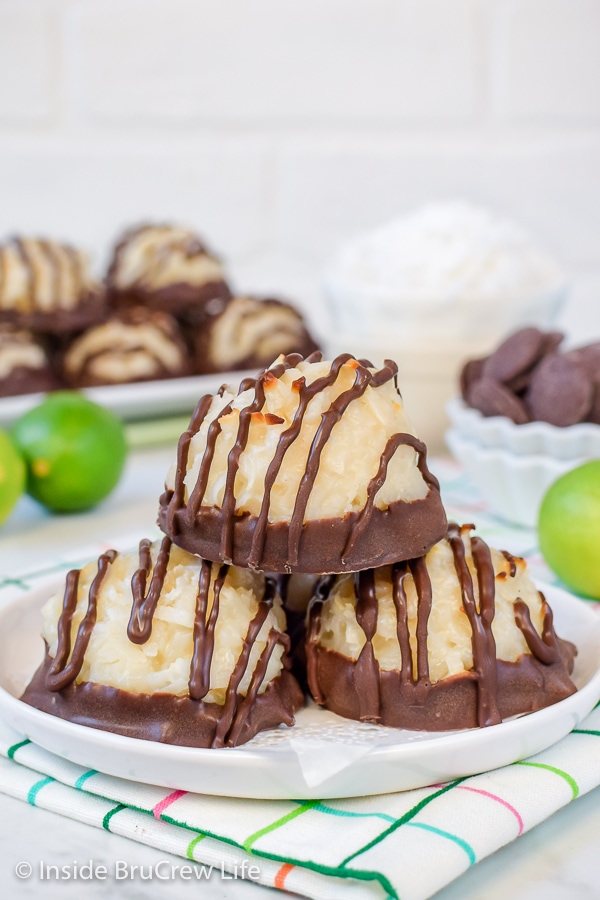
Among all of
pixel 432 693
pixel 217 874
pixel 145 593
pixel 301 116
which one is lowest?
pixel 217 874

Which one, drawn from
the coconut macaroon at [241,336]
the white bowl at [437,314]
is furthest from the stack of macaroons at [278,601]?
the coconut macaroon at [241,336]

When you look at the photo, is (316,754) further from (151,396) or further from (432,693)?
(151,396)

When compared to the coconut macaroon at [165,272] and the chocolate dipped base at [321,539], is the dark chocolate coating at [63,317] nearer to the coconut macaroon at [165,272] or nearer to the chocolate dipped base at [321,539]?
the coconut macaroon at [165,272]

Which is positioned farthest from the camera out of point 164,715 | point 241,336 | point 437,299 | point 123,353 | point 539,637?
point 241,336

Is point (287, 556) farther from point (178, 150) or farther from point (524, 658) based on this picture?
point (178, 150)

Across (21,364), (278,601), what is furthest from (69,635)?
(21,364)
